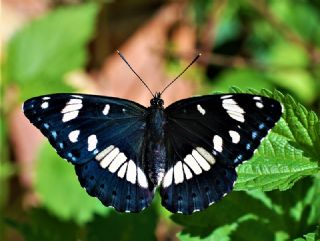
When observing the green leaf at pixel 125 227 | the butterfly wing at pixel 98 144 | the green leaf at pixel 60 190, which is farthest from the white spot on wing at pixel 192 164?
the green leaf at pixel 60 190

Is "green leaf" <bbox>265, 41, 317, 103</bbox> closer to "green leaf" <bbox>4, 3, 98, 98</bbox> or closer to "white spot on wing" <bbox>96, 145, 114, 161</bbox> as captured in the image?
"green leaf" <bbox>4, 3, 98, 98</bbox>

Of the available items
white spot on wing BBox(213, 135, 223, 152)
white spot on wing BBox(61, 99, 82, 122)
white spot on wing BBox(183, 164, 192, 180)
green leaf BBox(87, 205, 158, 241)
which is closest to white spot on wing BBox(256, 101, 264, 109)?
white spot on wing BBox(213, 135, 223, 152)

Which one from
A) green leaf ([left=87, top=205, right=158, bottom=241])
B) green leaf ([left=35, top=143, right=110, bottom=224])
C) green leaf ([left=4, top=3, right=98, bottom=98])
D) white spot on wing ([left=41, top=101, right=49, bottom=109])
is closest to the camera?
white spot on wing ([left=41, top=101, right=49, bottom=109])

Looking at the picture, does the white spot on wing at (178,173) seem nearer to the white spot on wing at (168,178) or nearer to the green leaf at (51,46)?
the white spot on wing at (168,178)

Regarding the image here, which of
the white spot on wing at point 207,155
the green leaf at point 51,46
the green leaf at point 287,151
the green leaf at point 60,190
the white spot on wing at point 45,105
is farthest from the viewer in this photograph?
→ the green leaf at point 51,46

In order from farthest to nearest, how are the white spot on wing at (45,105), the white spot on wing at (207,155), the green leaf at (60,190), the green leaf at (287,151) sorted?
the green leaf at (60,190)
the white spot on wing at (45,105)
the white spot on wing at (207,155)
the green leaf at (287,151)

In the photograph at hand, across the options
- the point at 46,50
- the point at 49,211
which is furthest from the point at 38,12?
the point at 49,211

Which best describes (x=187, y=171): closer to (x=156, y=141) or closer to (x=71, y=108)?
(x=156, y=141)
